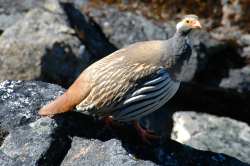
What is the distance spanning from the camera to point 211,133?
10.9 m

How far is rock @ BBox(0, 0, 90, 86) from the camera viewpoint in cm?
1077

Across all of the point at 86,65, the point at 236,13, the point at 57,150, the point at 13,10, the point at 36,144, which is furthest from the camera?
the point at 236,13

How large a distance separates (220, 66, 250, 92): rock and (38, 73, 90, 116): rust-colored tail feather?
4685mm

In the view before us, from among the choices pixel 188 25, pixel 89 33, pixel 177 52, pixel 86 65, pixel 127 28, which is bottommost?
pixel 86 65

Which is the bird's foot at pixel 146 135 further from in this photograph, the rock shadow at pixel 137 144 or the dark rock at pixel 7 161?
the dark rock at pixel 7 161

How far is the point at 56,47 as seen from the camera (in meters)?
11.1

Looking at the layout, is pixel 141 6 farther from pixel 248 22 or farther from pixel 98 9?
pixel 248 22

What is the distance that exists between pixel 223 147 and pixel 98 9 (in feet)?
12.7

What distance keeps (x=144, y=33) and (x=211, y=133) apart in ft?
7.67

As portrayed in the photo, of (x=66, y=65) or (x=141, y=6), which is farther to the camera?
(x=141, y=6)

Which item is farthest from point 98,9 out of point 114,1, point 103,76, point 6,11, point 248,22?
point 103,76

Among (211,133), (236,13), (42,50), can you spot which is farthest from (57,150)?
(236,13)

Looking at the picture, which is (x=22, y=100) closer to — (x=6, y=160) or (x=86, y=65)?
(x=6, y=160)

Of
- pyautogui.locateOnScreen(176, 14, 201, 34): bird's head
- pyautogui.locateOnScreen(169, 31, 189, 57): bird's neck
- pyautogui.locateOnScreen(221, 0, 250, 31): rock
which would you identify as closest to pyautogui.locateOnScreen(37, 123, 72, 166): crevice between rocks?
pyautogui.locateOnScreen(169, 31, 189, 57): bird's neck
